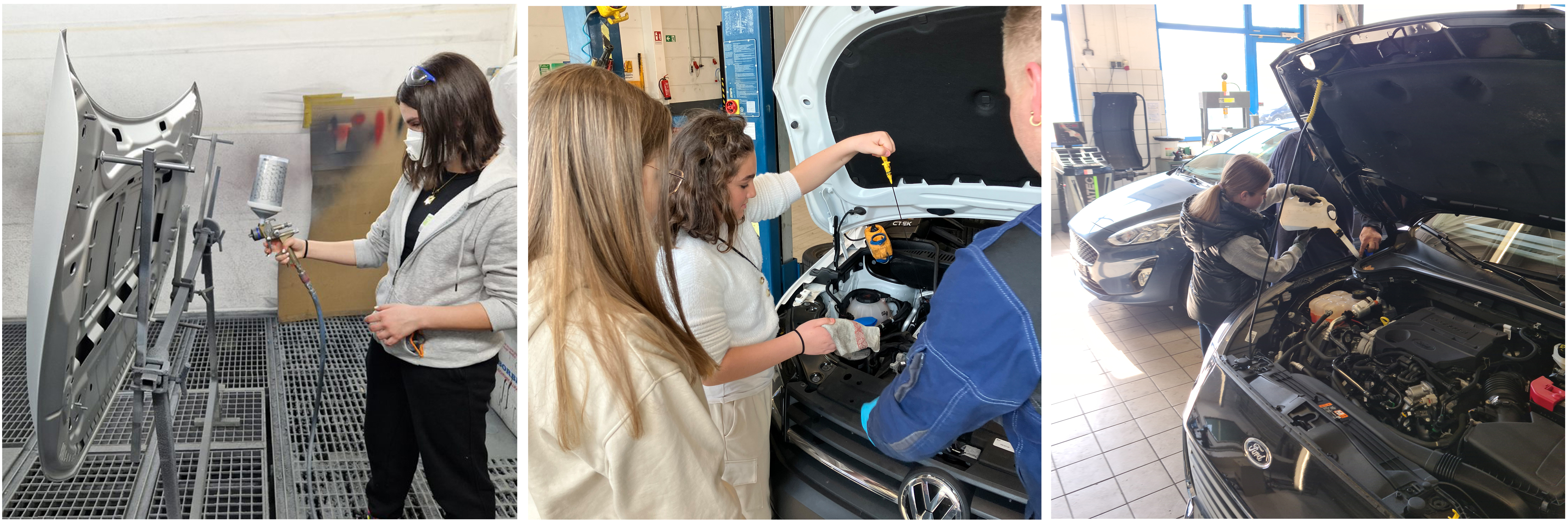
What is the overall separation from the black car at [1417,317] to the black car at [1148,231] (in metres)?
0.11

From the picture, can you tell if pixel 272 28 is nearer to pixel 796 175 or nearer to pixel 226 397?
pixel 226 397

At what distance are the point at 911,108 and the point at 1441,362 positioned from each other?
1.12 meters

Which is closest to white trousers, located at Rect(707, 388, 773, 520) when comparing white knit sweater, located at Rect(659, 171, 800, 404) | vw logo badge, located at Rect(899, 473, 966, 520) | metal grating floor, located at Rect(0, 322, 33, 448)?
white knit sweater, located at Rect(659, 171, 800, 404)

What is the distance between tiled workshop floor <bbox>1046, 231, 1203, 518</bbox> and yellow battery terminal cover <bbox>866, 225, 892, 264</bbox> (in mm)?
755

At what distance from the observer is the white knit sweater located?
117 centimetres

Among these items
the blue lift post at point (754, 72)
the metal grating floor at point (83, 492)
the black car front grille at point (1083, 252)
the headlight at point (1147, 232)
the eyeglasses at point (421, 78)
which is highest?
the blue lift post at point (754, 72)

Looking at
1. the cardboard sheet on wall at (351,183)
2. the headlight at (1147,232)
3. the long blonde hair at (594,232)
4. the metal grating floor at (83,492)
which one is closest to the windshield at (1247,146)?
the headlight at (1147,232)

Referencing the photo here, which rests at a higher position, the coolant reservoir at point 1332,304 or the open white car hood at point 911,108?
the open white car hood at point 911,108

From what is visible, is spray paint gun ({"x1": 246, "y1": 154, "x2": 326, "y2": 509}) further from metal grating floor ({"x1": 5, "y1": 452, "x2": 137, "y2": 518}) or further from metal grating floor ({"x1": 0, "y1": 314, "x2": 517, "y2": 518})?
metal grating floor ({"x1": 5, "y1": 452, "x2": 137, "y2": 518})

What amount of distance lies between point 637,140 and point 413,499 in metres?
1.58

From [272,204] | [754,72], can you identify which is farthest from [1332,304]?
[272,204]

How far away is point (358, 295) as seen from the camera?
8.05ft

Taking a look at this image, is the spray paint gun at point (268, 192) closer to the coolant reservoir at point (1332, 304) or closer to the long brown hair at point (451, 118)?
the long brown hair at point (451, 118)

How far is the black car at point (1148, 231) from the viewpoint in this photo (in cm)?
107
